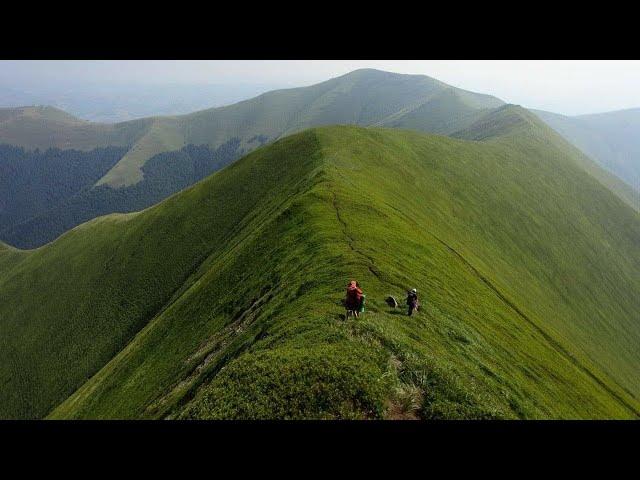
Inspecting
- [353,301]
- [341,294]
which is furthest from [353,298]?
[341,294]

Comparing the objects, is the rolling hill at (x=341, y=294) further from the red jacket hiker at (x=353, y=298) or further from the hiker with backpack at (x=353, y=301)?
the red jacket hiker at (x=353, y=298)

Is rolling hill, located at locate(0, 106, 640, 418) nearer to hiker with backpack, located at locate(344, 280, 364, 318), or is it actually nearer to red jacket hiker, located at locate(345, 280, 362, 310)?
hiker with backpack, located at locate(344, 280, 364, 318)

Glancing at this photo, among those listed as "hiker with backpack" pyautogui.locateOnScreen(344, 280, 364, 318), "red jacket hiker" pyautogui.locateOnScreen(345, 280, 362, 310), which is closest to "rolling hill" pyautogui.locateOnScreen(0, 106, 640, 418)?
"hiker with backpack" pyautogui.locateOnScreen(344, 280, 364, 318)

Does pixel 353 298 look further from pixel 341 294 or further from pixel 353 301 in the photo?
pixel 341 294
